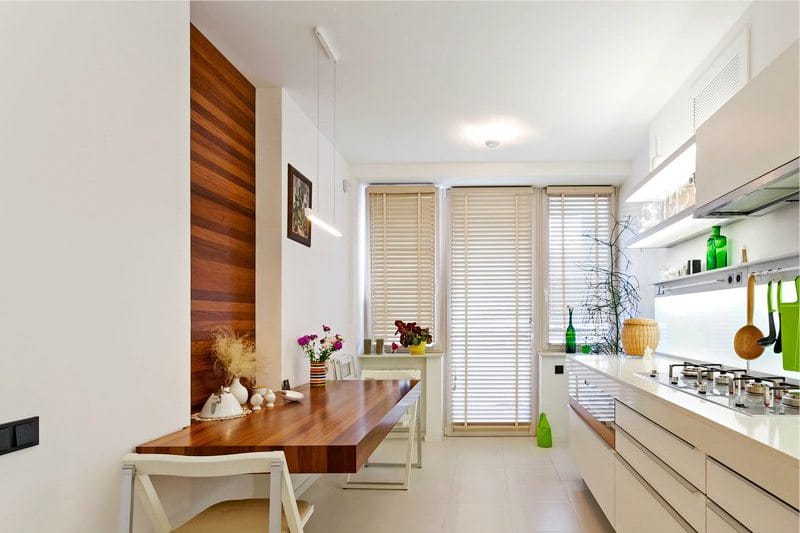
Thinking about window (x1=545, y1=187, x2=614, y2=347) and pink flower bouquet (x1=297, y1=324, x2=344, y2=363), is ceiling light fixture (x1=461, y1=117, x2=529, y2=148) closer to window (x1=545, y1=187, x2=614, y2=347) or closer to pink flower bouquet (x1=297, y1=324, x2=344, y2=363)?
window (x1=545, y1=187, x2=614, y2=347)

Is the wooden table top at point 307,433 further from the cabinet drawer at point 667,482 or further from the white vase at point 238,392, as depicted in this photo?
the cabinet drawer at point 667,482

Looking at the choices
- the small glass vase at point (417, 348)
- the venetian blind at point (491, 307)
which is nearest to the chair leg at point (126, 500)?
the small glass vase at point (417, 348)

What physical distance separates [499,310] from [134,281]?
179 inches

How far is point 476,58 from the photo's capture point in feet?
10.7

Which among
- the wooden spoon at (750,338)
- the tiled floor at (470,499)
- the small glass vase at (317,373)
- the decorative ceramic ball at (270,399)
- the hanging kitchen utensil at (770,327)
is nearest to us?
the hanging kitchen utensil at (770,327)

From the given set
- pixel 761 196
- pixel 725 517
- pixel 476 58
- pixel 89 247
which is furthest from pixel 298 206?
pixel 725 517

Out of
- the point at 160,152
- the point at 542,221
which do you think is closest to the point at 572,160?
the point at 542,221

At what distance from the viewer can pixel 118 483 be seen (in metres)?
2.00

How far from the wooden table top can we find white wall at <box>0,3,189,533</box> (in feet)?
0.49

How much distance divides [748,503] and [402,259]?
472cm

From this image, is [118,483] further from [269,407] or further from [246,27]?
[246,27]

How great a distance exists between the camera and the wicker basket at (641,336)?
4.38 meters

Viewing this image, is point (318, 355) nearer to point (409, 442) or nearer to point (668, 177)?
point (409, 442)

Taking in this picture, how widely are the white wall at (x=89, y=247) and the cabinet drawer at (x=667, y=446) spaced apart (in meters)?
2.01
